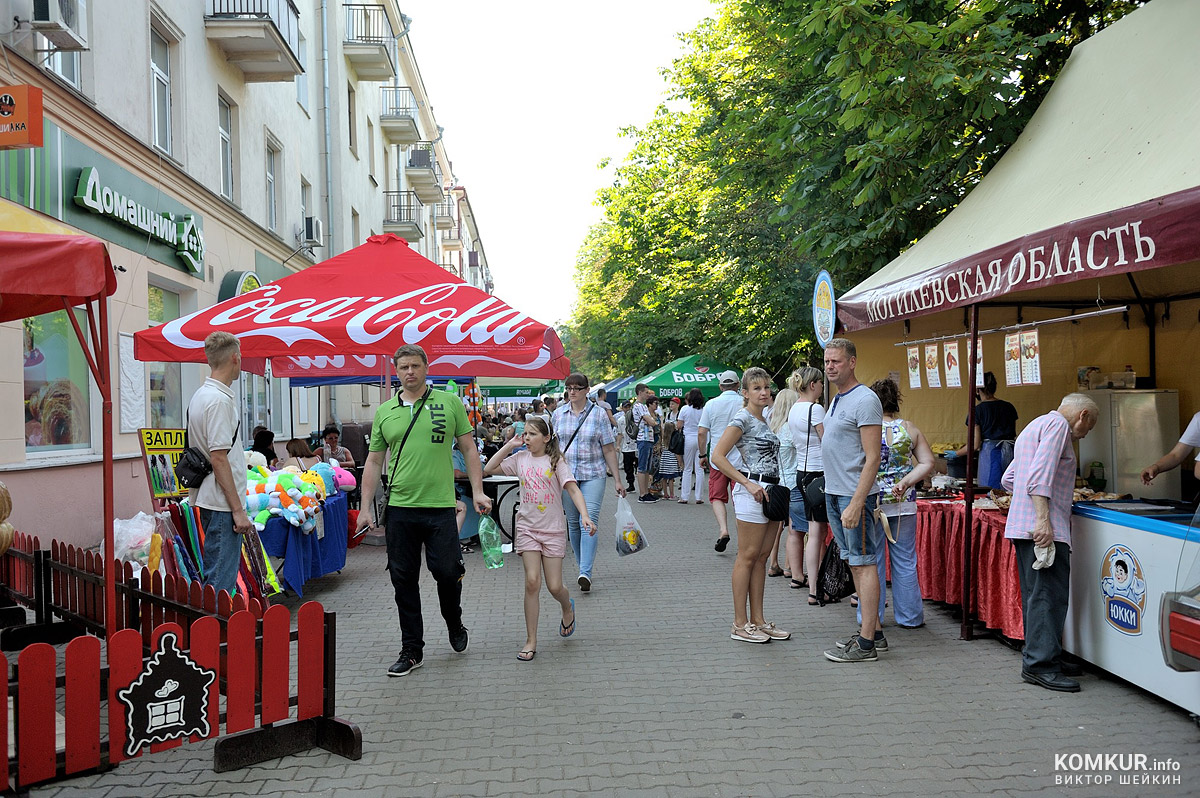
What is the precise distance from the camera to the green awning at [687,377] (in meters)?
21.5

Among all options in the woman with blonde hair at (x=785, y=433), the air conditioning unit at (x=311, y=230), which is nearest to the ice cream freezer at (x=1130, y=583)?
the woman with blonde hair at (x=785, y=433)

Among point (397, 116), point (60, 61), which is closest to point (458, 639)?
point (60, 61)

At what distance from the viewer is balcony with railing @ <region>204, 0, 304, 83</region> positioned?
13.8 m

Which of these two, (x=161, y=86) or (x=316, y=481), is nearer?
(x=316, y=481)

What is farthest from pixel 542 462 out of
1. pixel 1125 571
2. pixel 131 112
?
pixel 131 112

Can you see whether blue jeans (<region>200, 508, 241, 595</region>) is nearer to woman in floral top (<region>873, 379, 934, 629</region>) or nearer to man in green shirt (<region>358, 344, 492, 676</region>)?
man in green shirt (<region>358, 344, 492, 676</region>)

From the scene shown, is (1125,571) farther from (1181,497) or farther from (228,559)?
(228,559)

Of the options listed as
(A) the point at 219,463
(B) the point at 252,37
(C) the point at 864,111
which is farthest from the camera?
(B) the point at 252,37

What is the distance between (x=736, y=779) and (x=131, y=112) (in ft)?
34.8

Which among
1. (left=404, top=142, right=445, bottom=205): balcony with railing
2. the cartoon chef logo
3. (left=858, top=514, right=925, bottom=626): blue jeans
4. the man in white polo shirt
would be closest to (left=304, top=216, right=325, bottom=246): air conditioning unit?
the man in white polo shirt

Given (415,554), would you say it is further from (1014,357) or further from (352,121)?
(352,121)

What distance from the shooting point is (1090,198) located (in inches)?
237

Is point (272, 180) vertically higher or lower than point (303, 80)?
lower

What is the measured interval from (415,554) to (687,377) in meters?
16.9
